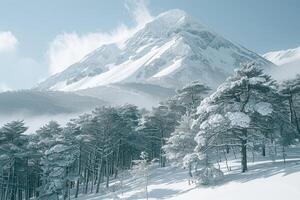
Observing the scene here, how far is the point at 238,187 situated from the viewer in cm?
3077

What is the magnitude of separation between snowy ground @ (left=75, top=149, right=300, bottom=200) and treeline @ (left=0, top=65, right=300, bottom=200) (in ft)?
5.95

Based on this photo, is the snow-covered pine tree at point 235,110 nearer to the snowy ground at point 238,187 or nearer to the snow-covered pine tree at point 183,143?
the snowy ground at point 238,187

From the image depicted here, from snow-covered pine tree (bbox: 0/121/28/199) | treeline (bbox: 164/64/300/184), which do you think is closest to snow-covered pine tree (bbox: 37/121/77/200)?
snow-covered pine tree (bbox: 0/121/28/199)

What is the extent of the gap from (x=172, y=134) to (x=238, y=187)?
16307mm

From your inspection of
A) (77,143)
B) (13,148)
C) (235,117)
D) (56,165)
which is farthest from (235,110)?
(13,148)

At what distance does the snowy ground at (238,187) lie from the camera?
1080 inches

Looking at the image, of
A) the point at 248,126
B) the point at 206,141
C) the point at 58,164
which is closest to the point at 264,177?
the point at 248,126

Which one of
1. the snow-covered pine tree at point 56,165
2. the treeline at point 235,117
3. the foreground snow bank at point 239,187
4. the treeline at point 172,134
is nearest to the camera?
the foreground snow bank at point 239,187

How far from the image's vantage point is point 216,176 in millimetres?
36469

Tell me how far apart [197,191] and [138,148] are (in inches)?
1083

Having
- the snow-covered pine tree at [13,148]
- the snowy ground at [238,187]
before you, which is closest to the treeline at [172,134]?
the snow-covered pine tree at [13,148]

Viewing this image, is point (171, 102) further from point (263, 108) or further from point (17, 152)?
point (263, 108)

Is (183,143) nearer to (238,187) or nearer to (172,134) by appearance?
(172,134)

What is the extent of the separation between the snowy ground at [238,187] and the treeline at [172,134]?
181cm
